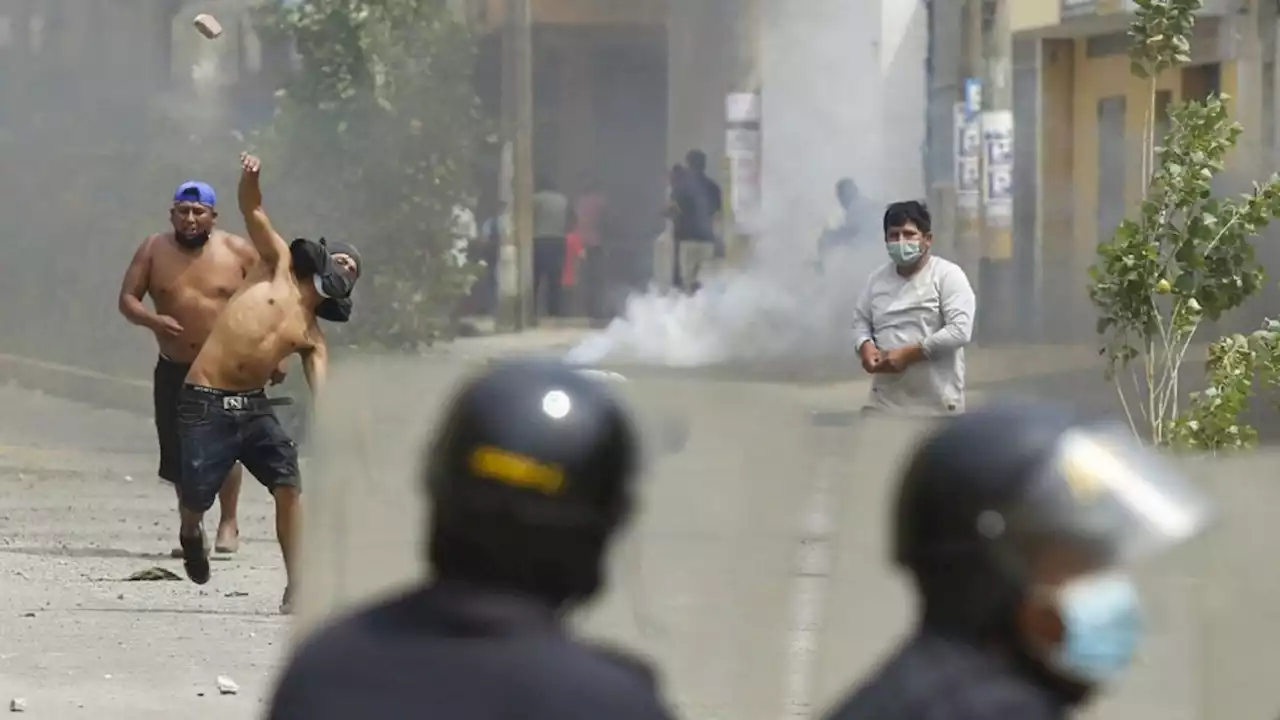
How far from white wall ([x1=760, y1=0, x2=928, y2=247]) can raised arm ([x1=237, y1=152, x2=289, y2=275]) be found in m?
5.17

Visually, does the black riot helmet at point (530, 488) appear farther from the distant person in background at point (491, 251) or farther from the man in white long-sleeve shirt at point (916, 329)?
the distant person in background at point (491, 251)

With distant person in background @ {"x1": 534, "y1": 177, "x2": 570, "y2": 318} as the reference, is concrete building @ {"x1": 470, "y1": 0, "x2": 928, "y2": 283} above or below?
above

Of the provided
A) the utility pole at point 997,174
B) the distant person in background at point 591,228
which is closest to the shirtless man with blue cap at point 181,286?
the distant person in background at point 591,228

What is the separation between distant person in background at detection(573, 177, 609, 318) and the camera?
12.3 meters

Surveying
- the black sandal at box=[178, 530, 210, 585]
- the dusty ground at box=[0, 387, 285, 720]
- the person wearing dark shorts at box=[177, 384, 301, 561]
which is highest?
the person wearing dark shorts at box=[177, 384, 301, 561]

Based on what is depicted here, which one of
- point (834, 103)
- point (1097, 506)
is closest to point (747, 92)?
point (834, 103)

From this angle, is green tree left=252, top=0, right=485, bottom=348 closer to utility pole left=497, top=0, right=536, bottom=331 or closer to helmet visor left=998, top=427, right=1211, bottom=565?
utility pole left=497, top=0, right=536, bottom=331

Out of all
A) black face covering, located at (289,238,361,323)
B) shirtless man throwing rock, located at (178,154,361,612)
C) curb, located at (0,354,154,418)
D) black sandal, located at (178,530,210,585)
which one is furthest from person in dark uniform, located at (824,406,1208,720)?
curb, located at (0,354,154,418)

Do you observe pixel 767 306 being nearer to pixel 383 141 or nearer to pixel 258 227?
pixel 383 141

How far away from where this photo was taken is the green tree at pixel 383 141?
37.4 ft

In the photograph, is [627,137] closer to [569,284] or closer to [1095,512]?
[569,284]

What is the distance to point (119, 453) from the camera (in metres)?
11.6

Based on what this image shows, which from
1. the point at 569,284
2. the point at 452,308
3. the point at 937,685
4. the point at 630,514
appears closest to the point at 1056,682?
the point at 937,685

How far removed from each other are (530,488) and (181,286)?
6.15 meters
